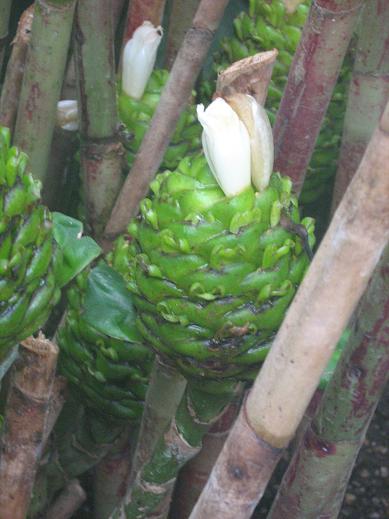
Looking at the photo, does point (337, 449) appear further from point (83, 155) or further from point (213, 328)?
point (83, 155)

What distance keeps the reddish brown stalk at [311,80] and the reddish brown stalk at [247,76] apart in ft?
0.53

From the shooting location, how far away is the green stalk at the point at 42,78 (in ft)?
2.80

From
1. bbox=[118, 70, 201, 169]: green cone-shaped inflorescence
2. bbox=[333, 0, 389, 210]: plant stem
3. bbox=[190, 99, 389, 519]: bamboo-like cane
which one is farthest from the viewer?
bbox=[118, 70, 201, 169]: green cone-shaped inflorescence

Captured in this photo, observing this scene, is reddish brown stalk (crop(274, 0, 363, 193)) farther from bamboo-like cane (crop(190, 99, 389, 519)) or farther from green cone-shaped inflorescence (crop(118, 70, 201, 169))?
bamboo-like cane (crop(190, 99, 389, 519))

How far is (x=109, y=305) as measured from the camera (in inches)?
31.9

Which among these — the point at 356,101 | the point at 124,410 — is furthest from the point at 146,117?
the point at 124,410

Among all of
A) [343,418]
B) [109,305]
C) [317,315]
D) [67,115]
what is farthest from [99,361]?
[317,315]


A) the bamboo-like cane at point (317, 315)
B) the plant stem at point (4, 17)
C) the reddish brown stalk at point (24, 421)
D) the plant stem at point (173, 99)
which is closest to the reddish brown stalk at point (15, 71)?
the plant stem at point (4, 17)

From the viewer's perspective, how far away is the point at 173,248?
64 centimetres

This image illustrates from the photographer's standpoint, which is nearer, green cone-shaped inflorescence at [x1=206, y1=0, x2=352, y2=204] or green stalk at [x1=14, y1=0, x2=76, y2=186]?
green stalk at [x1=14, y1=0, x2=76, y2=186]

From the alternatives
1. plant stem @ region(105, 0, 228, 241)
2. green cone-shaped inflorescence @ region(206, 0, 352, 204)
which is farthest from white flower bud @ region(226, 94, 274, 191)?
green cone-shaped inflorescence @ region(206, 0, 352, 204)

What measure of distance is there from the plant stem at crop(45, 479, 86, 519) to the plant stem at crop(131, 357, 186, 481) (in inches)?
8.8

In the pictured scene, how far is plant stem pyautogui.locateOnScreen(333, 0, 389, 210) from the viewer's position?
3.07 ft

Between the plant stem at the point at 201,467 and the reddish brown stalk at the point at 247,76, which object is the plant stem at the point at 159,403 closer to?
the plant stem at the point at 201,467
